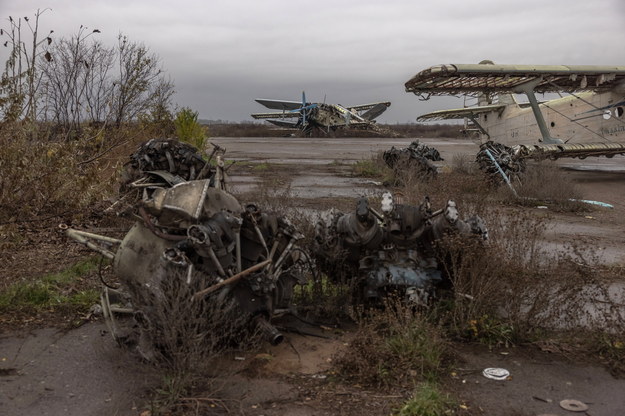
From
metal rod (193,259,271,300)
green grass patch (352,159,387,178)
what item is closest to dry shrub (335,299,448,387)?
metal rod (193,259,271,300)

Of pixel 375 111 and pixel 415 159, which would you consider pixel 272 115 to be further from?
pixel 415 159

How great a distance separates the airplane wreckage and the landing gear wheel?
37.9ft

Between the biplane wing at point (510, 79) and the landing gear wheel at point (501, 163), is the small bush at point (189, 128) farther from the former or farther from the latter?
the landing gear wheel at point (501, 163)

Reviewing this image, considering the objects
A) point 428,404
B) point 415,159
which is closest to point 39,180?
point 428,404

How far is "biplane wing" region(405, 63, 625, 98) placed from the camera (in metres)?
19.3

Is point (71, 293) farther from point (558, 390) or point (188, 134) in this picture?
point (188, 134)

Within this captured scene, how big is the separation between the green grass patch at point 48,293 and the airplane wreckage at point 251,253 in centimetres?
95

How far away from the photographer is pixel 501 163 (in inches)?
669

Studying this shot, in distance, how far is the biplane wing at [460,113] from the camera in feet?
96.9

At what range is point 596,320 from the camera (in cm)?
547

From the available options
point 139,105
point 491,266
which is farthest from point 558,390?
point 139,105

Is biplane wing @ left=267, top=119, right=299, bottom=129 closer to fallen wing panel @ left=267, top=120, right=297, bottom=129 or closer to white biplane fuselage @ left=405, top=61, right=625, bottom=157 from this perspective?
fallen wing panel @ left=267, top=120, right=297, bottom=129

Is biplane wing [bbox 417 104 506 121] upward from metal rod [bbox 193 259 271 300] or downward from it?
upward

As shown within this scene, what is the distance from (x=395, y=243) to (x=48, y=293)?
13.8ft
